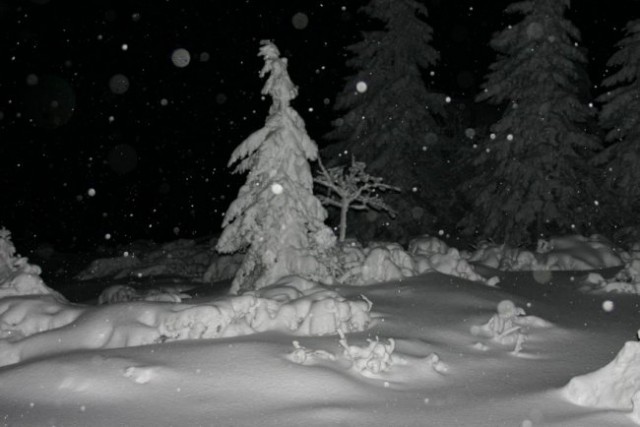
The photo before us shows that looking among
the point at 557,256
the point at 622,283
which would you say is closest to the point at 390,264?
the point at 622,283

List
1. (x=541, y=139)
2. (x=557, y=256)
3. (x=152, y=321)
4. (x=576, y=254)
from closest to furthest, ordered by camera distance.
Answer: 1. (x=152, y=321)
2. (x=557, y=256)
3. (x=576, y=254)
4. (x=541, y=139)

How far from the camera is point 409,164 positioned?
22938mm

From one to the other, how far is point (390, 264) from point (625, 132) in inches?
494

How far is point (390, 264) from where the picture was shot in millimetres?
14219

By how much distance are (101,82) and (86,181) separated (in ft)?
36.1

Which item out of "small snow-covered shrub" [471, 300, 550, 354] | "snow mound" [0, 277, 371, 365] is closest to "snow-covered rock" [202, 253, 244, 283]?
"snow mound" [0, 277, 371, 365]

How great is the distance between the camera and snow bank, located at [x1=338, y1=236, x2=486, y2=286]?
1413 centimetres

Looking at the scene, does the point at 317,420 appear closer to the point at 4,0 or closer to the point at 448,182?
the point at 448,182

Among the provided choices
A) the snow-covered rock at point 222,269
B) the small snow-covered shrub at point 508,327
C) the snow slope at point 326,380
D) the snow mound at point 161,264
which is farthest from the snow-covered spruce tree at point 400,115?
the snow slope at point 326,380

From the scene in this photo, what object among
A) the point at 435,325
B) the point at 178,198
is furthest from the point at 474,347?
the point at 178,198

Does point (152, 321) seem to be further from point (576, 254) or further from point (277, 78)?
point (576, 254)

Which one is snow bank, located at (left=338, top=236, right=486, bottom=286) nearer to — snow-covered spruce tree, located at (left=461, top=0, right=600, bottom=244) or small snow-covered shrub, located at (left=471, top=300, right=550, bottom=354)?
small snow-covered shrub, located at (left=471, top=300, right=550, bottom=354)

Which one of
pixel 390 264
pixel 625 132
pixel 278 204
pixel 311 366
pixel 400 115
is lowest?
pixel 311 366

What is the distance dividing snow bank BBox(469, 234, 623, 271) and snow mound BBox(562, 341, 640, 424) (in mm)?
11414
